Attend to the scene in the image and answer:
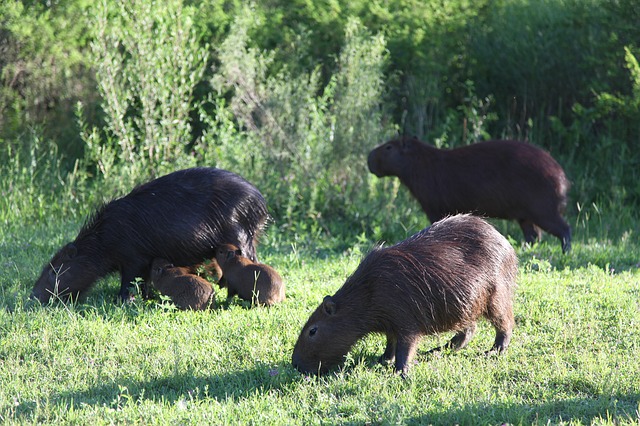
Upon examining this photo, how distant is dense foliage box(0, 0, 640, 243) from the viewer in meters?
9.09

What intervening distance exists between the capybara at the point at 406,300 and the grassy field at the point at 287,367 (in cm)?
15

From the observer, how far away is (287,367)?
4.86 m

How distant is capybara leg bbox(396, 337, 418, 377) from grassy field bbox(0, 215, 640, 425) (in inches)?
2.8

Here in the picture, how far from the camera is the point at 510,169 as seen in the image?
774 centimetres

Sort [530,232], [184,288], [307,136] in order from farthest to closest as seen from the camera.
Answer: [307,136] < [530,232] < [184,288]

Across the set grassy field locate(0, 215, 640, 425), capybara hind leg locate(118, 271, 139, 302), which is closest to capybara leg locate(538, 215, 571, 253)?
grassy field locate(0, 215, 640, 425)

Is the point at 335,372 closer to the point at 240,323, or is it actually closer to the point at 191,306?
the point at 240,323

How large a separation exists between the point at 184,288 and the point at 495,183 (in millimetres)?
3323

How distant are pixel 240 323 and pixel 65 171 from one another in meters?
5.53

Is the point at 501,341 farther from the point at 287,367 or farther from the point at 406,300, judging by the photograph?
the point at 287,367

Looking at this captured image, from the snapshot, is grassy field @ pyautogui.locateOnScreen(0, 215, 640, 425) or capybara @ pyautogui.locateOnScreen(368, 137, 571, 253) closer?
grassy field @ pyautogui.locateOnScreen(0, 215, 640, 425)

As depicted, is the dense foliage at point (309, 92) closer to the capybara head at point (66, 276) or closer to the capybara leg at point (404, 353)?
the capybara head at point (66, 276)

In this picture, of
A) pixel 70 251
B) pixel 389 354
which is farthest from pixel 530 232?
pixel 70 251

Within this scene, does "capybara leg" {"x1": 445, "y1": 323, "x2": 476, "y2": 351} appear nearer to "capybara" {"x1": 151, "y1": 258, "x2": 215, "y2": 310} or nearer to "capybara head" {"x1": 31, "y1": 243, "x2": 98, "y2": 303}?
"capybara" {"x1": 151, "y1": 258, "x2": 215, "y2": 310}
